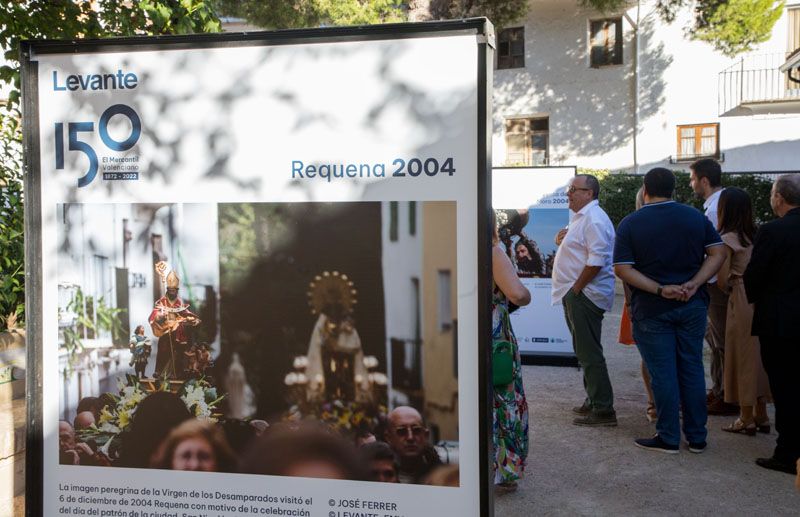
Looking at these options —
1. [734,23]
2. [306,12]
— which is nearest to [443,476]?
[306,12]

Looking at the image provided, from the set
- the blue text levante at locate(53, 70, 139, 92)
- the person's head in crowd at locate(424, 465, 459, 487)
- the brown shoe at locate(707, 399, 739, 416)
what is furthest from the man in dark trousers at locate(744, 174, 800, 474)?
the blue text levante at locate(53, 70, 139, 92)

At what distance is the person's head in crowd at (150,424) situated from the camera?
9.43 ft

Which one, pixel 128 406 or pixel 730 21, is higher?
pixel 730 21

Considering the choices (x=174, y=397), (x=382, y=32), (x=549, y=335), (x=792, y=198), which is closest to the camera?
(x=382, y=32)

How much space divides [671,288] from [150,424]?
375 cm

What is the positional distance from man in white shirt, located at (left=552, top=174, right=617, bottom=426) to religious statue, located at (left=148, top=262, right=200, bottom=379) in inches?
163

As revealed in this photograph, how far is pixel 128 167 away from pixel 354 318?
1.00m

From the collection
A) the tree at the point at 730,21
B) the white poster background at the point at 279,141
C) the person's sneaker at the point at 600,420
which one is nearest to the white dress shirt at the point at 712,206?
the person's sneaker at the point at 600,420

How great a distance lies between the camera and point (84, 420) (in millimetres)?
2980

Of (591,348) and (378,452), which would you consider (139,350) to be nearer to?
(378,452)

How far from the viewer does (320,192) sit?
8.96 ft

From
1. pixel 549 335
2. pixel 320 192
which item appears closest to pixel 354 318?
pixel 320 192

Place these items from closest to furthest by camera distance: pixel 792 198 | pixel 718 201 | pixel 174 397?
pixel 174 397 < pixel 792 198 < pixel 718 201

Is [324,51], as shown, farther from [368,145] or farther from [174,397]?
[174,397]
